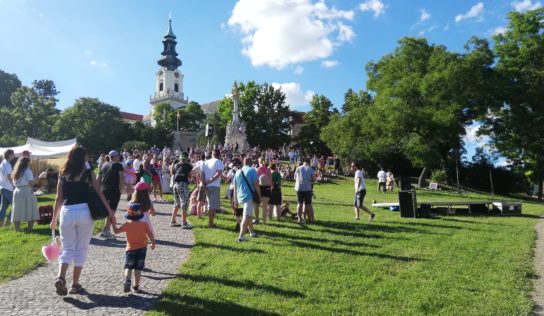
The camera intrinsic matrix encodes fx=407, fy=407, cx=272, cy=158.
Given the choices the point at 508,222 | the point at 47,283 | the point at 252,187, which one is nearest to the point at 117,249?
the point at 47,283

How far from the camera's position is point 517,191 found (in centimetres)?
3688

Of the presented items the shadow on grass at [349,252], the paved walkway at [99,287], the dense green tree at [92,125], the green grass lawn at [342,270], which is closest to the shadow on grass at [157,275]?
the paved walkway at [99,287]

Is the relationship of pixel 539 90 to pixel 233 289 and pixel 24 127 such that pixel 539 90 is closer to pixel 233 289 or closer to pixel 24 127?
pixel 233 289

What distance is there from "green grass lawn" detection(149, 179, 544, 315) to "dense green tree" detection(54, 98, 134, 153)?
4886 cm

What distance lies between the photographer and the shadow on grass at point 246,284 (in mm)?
5102

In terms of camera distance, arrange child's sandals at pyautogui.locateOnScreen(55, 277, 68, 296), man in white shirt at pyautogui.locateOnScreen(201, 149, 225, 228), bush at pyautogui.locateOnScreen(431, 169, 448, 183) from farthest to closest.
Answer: bush at pyautogui.locateOnScreen(431, 169, 448, 183) < man in white shirt at pyautogui.locateOnScreen(201, 149, 225, 228) < child's sandals at pyautogui.locateOnScreen(55, 277, 68, 296)

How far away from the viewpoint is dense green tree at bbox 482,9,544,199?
2802 cm

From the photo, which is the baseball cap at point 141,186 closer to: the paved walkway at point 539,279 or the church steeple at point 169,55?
the paved walkway at point 539,279

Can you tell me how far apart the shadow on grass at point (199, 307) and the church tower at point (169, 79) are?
102 metres

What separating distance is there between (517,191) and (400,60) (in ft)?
54.9

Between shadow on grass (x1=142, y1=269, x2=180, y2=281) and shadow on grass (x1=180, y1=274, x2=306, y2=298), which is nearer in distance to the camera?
shadow on grass (x1=180, y1=274, x2=306, y2=298)

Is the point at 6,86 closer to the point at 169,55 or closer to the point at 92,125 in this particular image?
the point at 92,125

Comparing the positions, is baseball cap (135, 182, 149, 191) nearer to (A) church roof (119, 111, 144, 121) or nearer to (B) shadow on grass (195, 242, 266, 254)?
(B) shadow on grass (195, 242, 266, 254)

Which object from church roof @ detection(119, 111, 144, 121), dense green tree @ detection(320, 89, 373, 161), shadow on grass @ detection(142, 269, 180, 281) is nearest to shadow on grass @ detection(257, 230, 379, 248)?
shadow on grass @ detection(142, 269, 180, 281)
